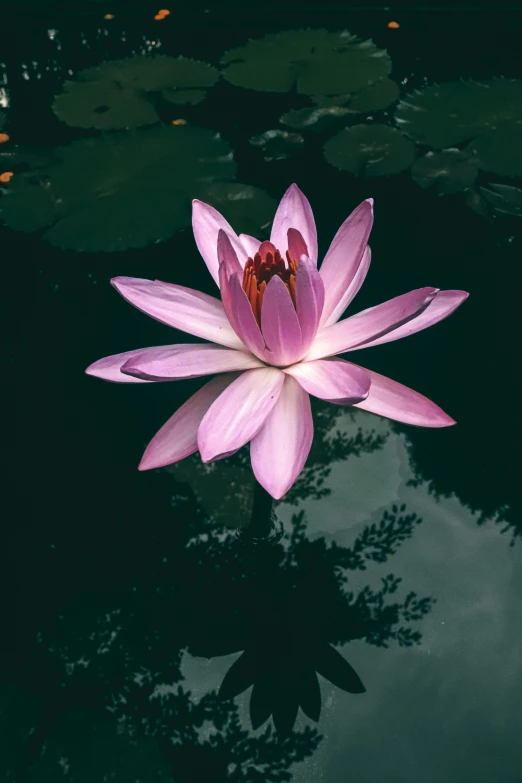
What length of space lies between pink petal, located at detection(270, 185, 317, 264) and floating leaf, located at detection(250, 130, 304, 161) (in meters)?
1.26

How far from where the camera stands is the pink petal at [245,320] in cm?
145

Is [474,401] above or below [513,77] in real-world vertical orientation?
below

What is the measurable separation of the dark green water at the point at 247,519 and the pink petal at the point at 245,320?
0.58 metres

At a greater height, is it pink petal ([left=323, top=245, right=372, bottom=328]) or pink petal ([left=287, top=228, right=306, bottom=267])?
pink petal ([left=287, top=228, right=306, bottom=267])

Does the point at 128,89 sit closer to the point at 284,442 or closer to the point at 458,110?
the point at 458,110

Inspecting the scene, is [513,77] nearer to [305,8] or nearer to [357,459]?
[305,8]

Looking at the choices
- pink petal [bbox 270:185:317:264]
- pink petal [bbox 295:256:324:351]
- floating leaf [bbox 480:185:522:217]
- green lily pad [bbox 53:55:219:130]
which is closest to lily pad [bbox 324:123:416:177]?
floating leaf [bbox 480:185:522:217]

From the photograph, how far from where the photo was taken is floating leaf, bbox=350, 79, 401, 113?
3.11 metres

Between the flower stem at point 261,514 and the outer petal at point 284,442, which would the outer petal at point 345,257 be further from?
the flower stem at point 261,514

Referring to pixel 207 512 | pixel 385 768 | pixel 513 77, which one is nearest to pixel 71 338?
pixel 207 512

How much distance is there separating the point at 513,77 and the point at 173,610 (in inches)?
119

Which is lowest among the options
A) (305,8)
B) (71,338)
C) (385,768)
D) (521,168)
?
(385,768)

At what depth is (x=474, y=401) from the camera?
2184 millimetres

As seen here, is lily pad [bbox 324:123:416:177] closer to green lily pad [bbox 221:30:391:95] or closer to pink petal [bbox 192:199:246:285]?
green lily pad [bbox 221:30:391:95]
